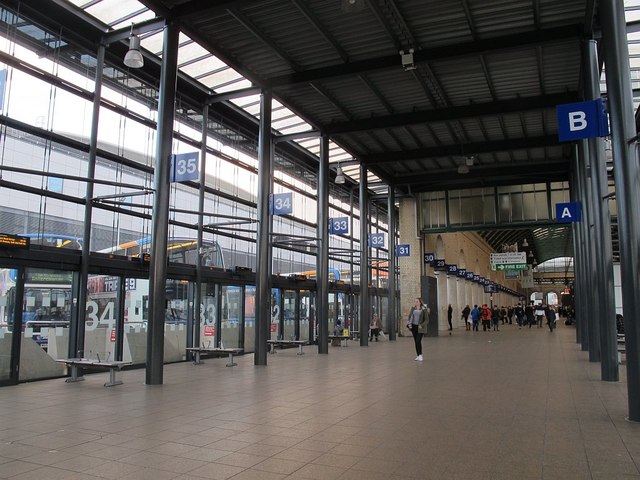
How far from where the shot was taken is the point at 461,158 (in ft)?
79.1

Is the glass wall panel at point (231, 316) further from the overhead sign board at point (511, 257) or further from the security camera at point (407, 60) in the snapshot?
the overhead sign board at point (511, 257)

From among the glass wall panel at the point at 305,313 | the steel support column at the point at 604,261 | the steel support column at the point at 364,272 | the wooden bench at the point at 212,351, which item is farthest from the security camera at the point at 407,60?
the glass wall panel at the point at 305,313

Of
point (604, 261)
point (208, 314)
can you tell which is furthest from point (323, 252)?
point (604, 261)

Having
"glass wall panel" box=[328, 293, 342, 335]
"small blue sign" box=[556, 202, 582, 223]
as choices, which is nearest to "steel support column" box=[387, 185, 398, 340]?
"glass wall panel" box=[328, 293, 342, 335]

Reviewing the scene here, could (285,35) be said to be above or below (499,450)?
above

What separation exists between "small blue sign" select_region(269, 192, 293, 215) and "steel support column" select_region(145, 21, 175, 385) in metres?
4.64

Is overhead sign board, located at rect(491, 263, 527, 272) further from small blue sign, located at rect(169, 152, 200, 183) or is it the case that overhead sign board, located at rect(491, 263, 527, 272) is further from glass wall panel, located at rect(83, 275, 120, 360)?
small blue sign, located at rect(169, 152, 200, 183)

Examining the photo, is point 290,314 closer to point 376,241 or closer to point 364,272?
point 364,272

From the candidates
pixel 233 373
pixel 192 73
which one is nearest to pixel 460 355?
pixel 233 373

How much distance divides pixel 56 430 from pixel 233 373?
6.07 meters

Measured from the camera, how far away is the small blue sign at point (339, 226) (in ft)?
67.5

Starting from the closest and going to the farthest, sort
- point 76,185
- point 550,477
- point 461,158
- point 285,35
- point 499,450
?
point 550,477
point 499,450
point 76,185
point 285,35
point 461,158

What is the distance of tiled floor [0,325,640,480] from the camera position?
16.4 ft

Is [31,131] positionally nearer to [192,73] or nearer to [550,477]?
[192,73]
